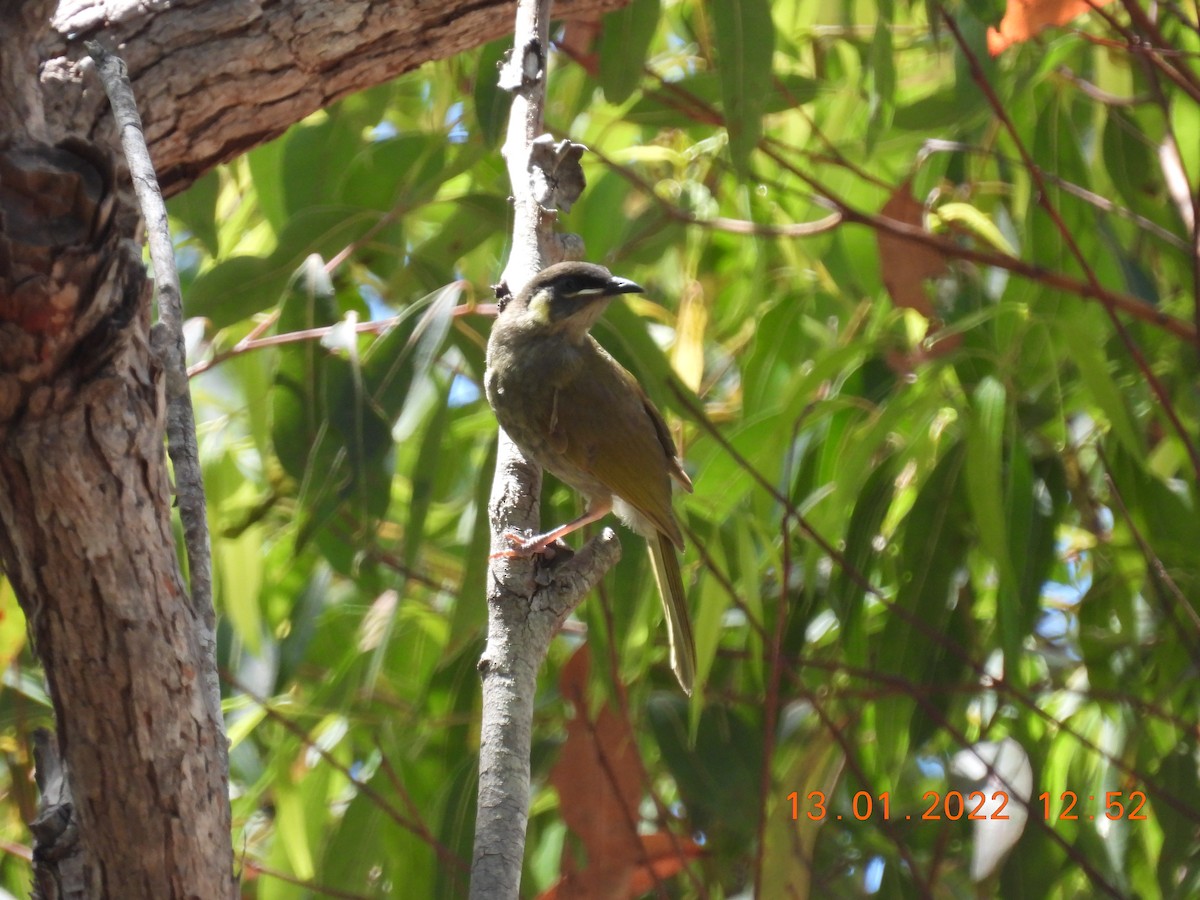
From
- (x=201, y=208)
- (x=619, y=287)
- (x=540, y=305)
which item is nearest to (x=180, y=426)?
(x=540, y=305)

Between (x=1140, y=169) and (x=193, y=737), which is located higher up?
(x=1140, y=169)

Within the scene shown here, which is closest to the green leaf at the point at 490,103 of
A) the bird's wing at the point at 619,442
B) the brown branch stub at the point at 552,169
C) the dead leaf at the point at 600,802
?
the bird's wing at the point at 619,442

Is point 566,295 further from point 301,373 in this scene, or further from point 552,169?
point 301,373

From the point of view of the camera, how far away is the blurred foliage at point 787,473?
296cm

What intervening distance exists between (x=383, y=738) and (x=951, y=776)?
146 centimetres

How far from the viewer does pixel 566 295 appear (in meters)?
2.77

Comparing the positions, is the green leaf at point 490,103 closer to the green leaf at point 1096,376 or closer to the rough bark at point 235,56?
the rough bark at point 235,56

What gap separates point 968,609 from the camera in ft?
11.1

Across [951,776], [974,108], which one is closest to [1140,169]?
[974,108]

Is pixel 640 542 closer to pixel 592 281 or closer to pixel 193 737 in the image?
pixel 592 281
